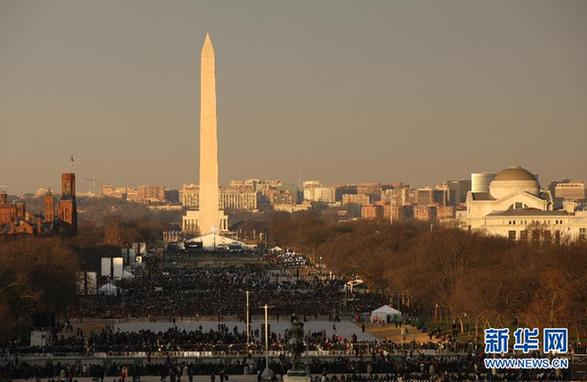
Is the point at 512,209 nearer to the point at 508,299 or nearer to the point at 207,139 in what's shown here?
the point at 207,139

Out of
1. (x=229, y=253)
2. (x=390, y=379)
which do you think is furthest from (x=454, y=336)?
(x=229, y=253)

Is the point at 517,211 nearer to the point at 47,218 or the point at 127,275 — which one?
the point at 127,275

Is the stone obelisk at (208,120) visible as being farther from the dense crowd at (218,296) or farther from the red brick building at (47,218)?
the dense crowd at (218,296)

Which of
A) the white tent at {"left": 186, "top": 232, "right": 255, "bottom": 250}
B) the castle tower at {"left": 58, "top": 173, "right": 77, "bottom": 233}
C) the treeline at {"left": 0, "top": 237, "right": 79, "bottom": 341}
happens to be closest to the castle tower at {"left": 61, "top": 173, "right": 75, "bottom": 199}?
the castle tower at {"left": 58, "top": 173, "right": 77, "bottom": 233}

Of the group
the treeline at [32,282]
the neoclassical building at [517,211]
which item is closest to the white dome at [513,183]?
the neoclassical building at [517,211]

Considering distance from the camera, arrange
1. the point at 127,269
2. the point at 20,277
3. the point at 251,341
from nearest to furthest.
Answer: the point at 251,341 < the point at 20,277 < the point at 127,269
